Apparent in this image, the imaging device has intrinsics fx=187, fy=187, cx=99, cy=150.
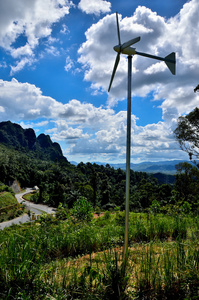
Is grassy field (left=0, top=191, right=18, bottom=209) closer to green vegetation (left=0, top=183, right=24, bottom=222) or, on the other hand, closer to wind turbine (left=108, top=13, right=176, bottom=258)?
green vegetation (left=0, top=183, right=24, bottom=222)

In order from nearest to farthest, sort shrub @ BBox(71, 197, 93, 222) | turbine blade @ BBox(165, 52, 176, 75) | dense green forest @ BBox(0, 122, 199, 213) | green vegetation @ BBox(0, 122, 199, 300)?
1. green vegetation @ BBox(0, 122, 199, 300)
2. turbine blade @ BBox(165, 52, 176, 75)
3. shrub @ BBox(71, 197, 93, 222)
4. dense green forest @ BBox(0, 122, 199, 213)

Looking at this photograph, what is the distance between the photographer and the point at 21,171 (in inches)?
2537

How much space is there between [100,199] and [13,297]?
43318 millimetres

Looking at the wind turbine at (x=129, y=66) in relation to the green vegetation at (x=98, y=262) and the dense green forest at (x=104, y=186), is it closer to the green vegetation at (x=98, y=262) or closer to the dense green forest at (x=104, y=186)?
the green vegetation at (x=98, y=262)

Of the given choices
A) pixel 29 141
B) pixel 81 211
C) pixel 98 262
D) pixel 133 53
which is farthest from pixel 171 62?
pixel 29 141

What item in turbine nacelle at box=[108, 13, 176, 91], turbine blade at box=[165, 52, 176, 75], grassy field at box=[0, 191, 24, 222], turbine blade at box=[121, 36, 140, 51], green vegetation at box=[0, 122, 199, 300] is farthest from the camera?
grassy field at box=[0, 191, 24, 222]

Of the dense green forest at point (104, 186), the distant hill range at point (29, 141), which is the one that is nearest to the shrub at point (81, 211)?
the dense green forest at point (104, 186)

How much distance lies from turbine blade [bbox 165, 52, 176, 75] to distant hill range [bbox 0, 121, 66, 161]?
134514 millimetres

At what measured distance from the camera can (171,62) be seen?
3.73m

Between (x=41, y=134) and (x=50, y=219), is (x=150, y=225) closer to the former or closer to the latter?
(x=50, y=219)

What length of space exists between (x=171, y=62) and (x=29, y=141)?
160472 mm

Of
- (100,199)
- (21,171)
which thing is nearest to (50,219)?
(100,199)

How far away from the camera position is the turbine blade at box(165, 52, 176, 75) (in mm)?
3707

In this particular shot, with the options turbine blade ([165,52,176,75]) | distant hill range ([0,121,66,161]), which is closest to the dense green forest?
turbine blade ([165,52,176,75])
